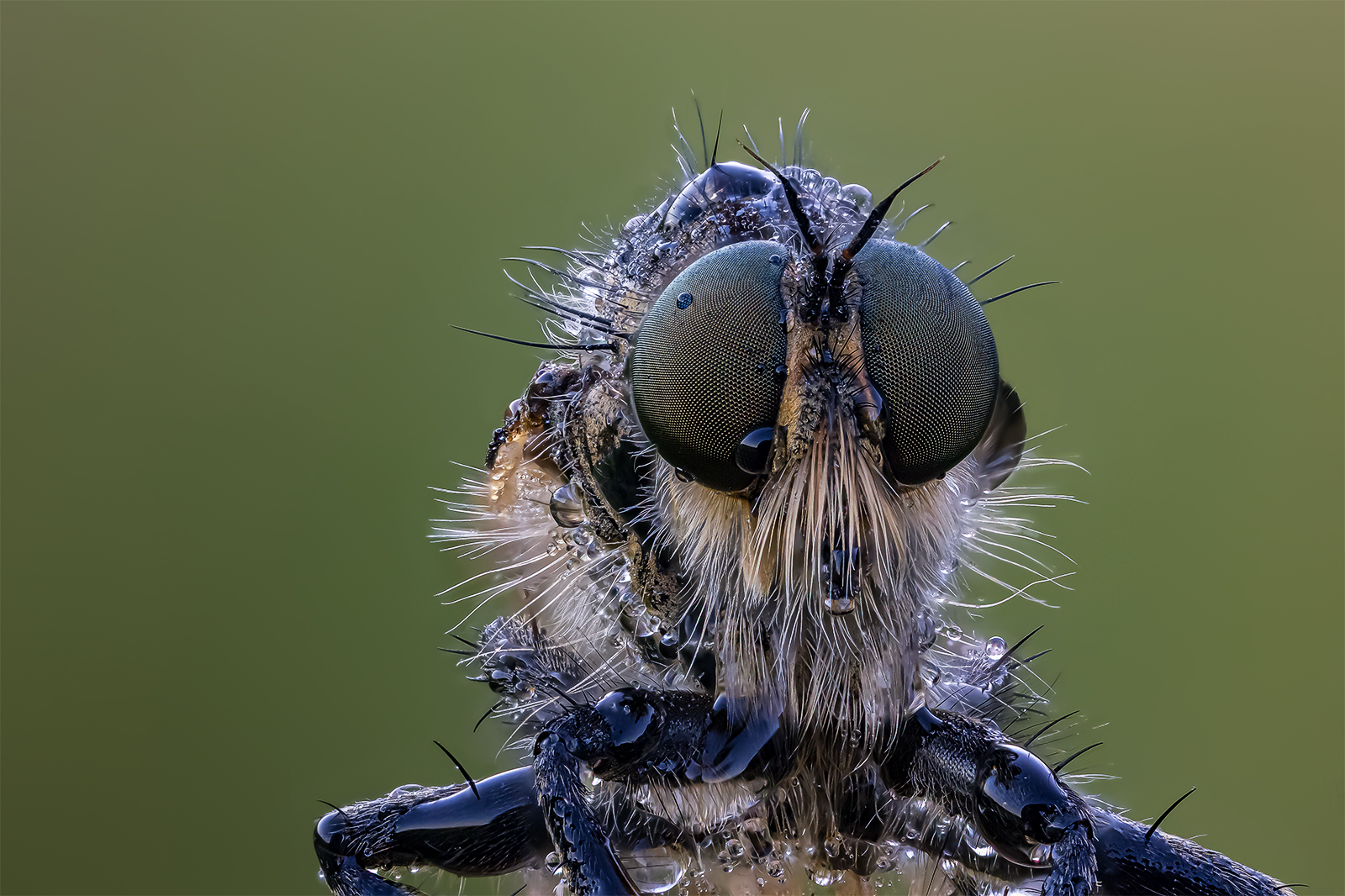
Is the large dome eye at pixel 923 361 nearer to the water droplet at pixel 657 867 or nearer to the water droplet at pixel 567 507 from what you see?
the water droplet at pixel 567 507

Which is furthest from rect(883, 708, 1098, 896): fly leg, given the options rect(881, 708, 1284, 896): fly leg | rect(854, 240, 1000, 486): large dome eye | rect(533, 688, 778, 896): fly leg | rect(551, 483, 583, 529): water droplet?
rect(551, 483, 583, 529): water droplet

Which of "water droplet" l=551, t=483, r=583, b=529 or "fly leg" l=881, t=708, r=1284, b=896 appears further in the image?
"water droplet" l=551, t=483, r=583, b=529

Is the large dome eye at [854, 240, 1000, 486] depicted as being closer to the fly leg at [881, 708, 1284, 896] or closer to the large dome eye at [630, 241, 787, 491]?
the large dome eye at [630, 241, 787, 491]

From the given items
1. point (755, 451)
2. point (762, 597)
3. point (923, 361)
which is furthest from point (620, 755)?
point (923, 361)

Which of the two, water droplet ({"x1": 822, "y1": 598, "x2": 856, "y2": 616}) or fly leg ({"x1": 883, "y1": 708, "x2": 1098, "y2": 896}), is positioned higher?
water droplet ({"x1": 822, "y1": 598, "x2": 856, "y2": 616})

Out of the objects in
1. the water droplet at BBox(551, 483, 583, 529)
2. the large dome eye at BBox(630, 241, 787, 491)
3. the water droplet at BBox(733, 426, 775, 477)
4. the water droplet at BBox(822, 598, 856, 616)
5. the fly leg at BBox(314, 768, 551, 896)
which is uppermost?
the large dome eye at BBox(630, 241, 787, 491)

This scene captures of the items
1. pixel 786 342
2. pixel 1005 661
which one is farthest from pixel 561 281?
pixel 1005 661

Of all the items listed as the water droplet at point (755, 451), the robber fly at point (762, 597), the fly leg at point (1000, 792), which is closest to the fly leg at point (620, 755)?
the robber fly at point (762, 597)
